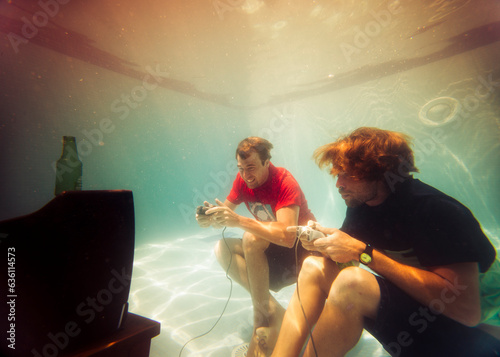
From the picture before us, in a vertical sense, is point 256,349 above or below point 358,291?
below

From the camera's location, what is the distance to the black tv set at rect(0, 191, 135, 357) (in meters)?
0.77

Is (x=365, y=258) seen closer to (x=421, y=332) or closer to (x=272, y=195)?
(x=421, y=332)

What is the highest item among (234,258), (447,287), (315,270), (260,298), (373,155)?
(373,155)

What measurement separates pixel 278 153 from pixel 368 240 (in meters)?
37.8

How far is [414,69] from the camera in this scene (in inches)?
474

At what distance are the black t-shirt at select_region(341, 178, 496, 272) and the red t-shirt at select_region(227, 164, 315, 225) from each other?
33.5 inches

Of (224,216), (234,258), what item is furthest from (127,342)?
(234,258)

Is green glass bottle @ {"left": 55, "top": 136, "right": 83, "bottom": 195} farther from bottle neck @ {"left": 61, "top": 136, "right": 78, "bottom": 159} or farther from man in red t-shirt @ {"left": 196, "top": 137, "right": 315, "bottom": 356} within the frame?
man in red t-shirt @ {"left": 196, "top": 137, "right": 315, "bottom": 356}

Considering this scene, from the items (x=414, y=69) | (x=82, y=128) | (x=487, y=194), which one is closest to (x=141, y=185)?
(x=82, y=128)

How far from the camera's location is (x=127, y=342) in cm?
103

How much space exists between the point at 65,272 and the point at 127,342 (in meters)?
0.50

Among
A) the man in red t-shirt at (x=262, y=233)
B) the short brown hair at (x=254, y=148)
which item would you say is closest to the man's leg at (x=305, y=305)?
the man in red t-shirt at (x=262, y=233)

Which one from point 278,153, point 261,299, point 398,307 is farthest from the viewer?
point 278,153

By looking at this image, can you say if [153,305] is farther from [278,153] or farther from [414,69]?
[278,153]
